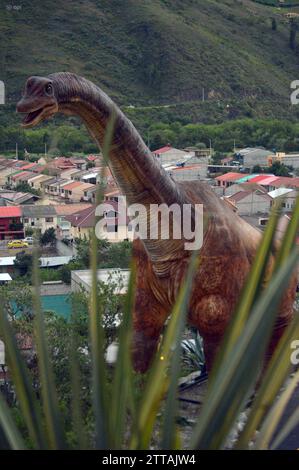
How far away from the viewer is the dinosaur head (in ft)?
14.4

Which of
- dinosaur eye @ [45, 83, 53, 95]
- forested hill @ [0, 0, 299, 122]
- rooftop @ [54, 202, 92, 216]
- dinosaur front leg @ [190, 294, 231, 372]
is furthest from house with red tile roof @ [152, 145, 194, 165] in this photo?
dinosaur eye @ [45, 83, 53, 95]

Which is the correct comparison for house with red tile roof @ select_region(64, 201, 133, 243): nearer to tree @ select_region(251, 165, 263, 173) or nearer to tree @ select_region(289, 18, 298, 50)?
tree @ select_region(251, 165, 263, 173)

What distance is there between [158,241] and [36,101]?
4.05 feet

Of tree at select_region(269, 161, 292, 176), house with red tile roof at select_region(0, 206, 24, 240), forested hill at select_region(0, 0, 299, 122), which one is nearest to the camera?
house with red tile roof at select_region(0, 206, 24, 240)

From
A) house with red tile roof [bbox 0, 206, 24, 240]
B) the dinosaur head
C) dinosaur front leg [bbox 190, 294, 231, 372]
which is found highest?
the dinosaur head

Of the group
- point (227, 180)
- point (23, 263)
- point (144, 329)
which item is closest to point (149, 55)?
point (227, 180)

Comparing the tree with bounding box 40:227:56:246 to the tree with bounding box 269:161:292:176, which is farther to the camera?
the tree with bounding box 269:161:292:176

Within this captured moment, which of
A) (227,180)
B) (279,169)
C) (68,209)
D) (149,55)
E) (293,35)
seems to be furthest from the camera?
(293,35)

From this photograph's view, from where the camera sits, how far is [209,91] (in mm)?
55719

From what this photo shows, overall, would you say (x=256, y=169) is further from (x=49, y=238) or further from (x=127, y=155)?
(x=127, y=155)

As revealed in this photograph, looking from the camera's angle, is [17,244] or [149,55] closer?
[17,244]

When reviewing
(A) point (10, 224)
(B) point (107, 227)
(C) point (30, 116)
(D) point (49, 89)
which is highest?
(D) point (49, 89)

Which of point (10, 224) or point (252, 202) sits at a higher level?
point (252, 202)

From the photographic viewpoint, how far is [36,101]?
4383 millimetres
